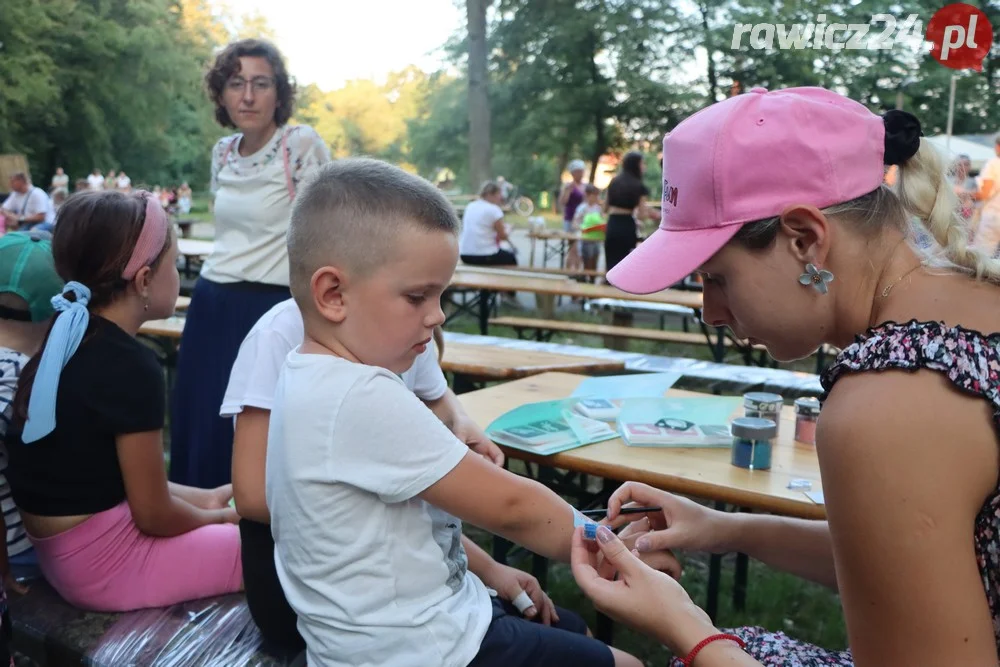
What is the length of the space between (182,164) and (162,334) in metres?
42.0

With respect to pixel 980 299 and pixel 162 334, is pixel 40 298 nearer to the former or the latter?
pixel 980 299

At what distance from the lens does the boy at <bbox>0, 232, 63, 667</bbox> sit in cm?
210

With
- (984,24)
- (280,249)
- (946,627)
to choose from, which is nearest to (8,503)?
(280,249)

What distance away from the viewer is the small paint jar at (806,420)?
232 cm

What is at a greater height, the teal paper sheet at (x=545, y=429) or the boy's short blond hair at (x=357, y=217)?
the boy's short blond hair at (x=357, y=217)

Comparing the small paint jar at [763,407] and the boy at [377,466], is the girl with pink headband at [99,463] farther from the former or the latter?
the small paint jar at [763,407]

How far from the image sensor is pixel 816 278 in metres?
1.20

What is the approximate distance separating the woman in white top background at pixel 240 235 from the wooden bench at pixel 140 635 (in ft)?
3.71

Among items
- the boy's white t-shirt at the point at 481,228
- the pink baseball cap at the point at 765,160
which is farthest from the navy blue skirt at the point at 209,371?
the boy's white t-shirt at the point at 481,228

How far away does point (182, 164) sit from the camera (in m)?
43.5

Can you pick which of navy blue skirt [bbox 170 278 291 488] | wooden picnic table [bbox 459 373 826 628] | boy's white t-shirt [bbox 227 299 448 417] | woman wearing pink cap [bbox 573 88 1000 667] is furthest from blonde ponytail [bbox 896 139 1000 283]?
navy blue skirt [bbox 170 278 291 488]
